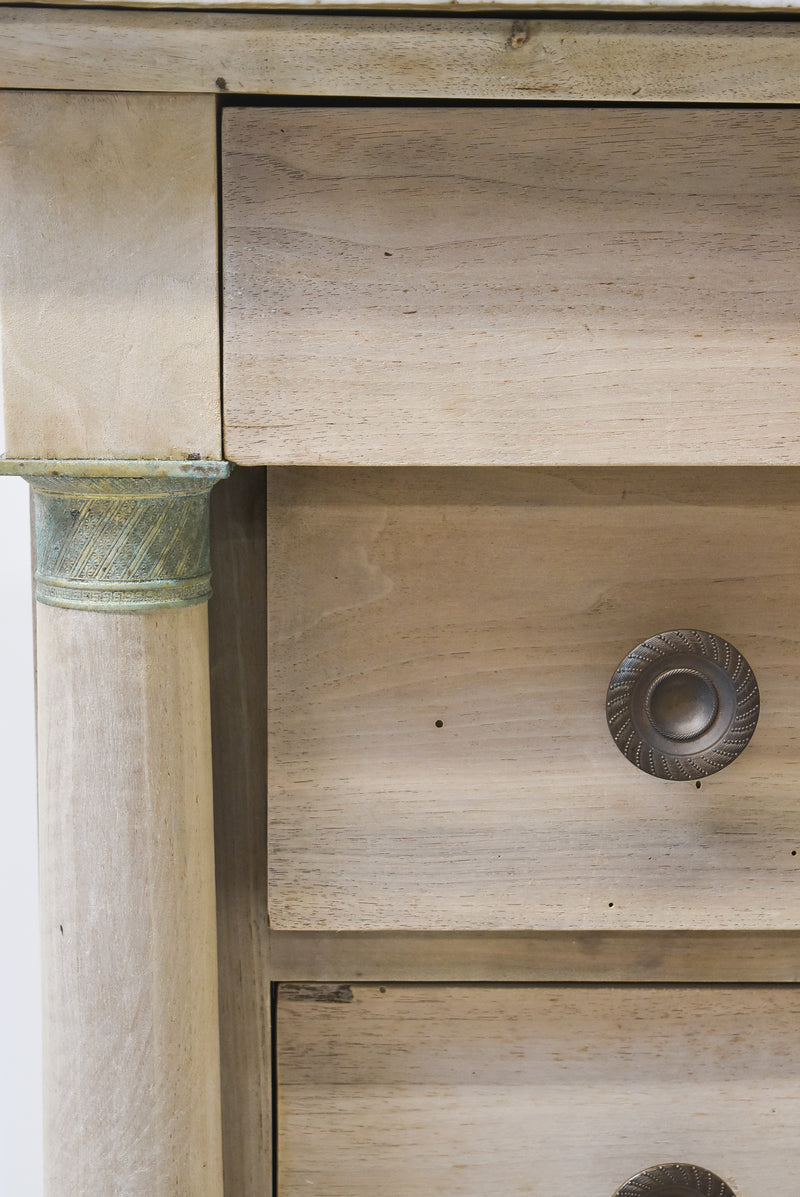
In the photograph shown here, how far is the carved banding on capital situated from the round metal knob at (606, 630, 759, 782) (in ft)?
0.61

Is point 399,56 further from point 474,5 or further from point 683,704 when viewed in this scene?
point 683,704

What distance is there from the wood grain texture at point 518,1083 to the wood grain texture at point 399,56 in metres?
0.38

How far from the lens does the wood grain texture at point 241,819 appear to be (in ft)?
1.54

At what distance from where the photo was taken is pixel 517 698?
45 centimetres

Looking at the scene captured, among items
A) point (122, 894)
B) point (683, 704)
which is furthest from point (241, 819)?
point (683, 704)

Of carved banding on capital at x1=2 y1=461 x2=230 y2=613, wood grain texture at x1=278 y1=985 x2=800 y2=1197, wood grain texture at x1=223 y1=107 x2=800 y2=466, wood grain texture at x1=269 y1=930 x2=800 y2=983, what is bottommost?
wood grain texture at x1=278 y1=985 x2=800 y2=1197

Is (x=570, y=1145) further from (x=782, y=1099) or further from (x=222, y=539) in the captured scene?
(x=222, y=539)

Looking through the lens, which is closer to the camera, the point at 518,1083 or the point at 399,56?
the point at 399,56

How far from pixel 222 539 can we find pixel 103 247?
0.15m

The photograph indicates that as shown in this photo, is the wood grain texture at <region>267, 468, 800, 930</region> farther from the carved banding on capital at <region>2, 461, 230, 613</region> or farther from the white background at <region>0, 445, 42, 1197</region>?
the white background at <region>0, 445, 42, 1197</region>

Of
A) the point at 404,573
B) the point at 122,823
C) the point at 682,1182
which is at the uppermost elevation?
Answer: the point at 404,573

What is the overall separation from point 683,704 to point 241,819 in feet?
0.69

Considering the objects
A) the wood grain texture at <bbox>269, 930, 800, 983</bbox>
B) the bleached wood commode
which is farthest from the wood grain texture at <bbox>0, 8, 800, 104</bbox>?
the wood grain texture at <bbox>269, 930, 800, 983</bbox>

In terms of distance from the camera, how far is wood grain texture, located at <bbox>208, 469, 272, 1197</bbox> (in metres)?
0.47
